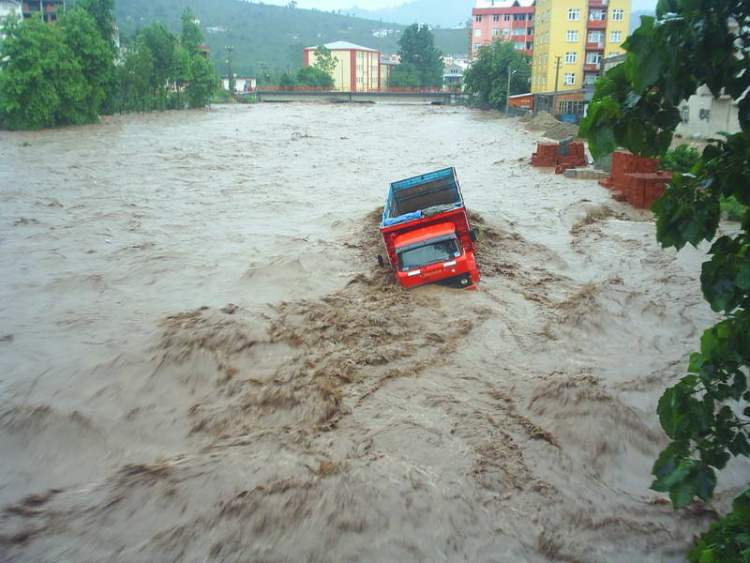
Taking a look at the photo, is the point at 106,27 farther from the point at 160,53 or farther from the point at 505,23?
the point at 505,23

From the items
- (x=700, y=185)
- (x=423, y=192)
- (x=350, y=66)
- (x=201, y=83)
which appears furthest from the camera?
(x=350, y=66)

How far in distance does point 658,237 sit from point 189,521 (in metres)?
5.78

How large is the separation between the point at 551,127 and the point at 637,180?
88.8 feet

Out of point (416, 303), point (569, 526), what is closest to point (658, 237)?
point (569, 526)

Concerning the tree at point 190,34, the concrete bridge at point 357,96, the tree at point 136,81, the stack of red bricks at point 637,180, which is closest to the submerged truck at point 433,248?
the stack of red bricks at point 637,180

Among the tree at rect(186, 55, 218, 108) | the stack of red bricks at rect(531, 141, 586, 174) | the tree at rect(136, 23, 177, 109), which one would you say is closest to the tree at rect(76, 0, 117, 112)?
the tree at rect(136, 23, 177, 109)

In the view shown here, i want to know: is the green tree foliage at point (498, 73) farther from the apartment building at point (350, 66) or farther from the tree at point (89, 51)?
the apartment building at point (350, 66)

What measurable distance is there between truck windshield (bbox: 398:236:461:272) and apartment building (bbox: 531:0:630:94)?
186 feet

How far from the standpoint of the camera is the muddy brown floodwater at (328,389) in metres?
6.94

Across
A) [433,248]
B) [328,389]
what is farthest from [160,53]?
[328,389]

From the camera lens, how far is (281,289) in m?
14.0

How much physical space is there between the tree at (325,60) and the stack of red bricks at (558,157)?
91919 millimetres

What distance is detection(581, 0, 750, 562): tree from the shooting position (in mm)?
Result: 2850

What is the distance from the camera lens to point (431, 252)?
43.5 ft
